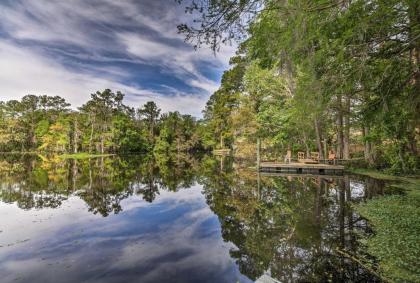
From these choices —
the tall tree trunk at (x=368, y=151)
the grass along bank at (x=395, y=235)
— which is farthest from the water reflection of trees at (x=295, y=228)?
the tall tree trunk at (x=368, y=151)

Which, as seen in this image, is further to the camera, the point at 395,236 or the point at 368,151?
the point at 368,151

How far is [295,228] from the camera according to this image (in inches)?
296

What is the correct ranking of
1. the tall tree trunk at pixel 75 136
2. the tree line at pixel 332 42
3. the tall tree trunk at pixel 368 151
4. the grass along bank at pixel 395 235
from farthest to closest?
1. the tall tree trunk at pixel 75 136
2. the tall tree trunk at pixel 368 151
3. the tree line at pixel 332 42
4. the grass along bank at pixel 395 235

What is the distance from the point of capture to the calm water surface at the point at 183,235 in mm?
5238

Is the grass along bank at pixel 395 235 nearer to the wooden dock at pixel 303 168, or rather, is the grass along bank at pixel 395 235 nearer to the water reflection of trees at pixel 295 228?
the water reflection of trees at pixel 295 228

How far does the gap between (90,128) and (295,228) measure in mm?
54843

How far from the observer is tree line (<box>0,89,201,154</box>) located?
5281 cm

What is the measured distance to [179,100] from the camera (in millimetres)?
77000

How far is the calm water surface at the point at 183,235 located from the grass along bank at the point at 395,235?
376 millimetres

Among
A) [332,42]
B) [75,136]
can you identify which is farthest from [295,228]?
[75,136]

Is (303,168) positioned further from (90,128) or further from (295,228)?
(90,128)

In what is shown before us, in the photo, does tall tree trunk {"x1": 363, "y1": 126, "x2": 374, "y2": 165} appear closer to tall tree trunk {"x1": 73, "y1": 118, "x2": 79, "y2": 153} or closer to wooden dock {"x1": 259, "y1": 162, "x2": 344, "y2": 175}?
wooden dock {"x1": 259, "y1": 162, "x2": 344, "y2": 175}

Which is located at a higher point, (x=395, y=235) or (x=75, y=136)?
(x=75, y=136)

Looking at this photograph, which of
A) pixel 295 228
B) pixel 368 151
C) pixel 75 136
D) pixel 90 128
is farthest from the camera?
pixel 90 128
